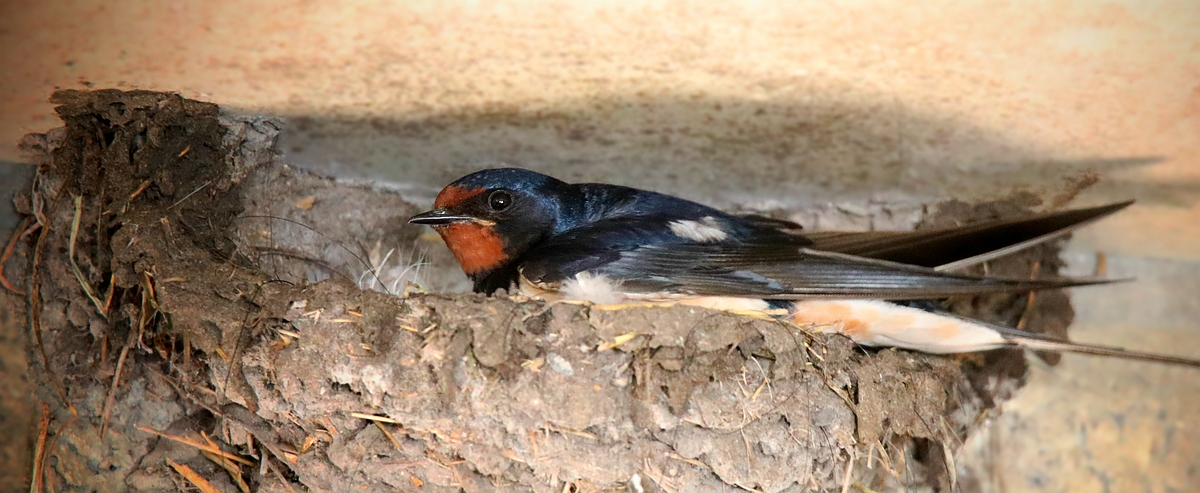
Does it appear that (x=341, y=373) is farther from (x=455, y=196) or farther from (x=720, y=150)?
(x=720, y=150)

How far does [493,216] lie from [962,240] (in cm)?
111

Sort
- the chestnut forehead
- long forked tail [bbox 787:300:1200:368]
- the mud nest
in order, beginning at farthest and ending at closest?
the chestnut forehead < long forked tail [bbox 787:300:1200:368] < the mud nest

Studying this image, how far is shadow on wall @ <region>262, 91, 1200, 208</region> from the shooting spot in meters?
2.44

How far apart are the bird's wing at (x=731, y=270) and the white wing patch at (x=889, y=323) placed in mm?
79

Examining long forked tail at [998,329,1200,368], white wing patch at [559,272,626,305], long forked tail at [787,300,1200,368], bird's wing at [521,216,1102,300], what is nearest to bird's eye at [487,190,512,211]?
bird's wing at [521,216,1102,300]

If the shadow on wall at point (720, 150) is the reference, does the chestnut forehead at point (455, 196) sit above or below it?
below

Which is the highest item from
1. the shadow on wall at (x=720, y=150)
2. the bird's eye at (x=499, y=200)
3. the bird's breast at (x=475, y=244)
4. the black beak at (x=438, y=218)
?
the shadow on wall at (x=720, y=150)

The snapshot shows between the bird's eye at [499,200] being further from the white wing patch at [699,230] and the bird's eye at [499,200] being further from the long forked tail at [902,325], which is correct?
the long forked tail at [902,325]

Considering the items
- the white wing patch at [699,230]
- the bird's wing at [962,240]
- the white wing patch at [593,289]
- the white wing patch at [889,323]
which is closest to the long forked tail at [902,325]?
the white wing patch at [889,323]

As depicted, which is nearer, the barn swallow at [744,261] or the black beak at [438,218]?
the barn swallow at [744,261]

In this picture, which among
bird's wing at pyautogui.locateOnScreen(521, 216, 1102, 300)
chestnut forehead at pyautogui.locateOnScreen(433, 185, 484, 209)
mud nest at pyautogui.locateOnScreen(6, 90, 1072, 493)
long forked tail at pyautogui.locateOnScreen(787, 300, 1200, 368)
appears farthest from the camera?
chestnut forehead at pyautogui.locateOnScreen(433, 185, 484, 209)

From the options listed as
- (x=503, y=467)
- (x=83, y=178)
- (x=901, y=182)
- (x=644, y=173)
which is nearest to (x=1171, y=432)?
(x=901, y=182)

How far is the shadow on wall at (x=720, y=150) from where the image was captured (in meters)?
2.44

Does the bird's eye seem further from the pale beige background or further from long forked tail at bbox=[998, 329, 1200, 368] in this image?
long forked tail at bbox=[998, 329, 1200, 368]
